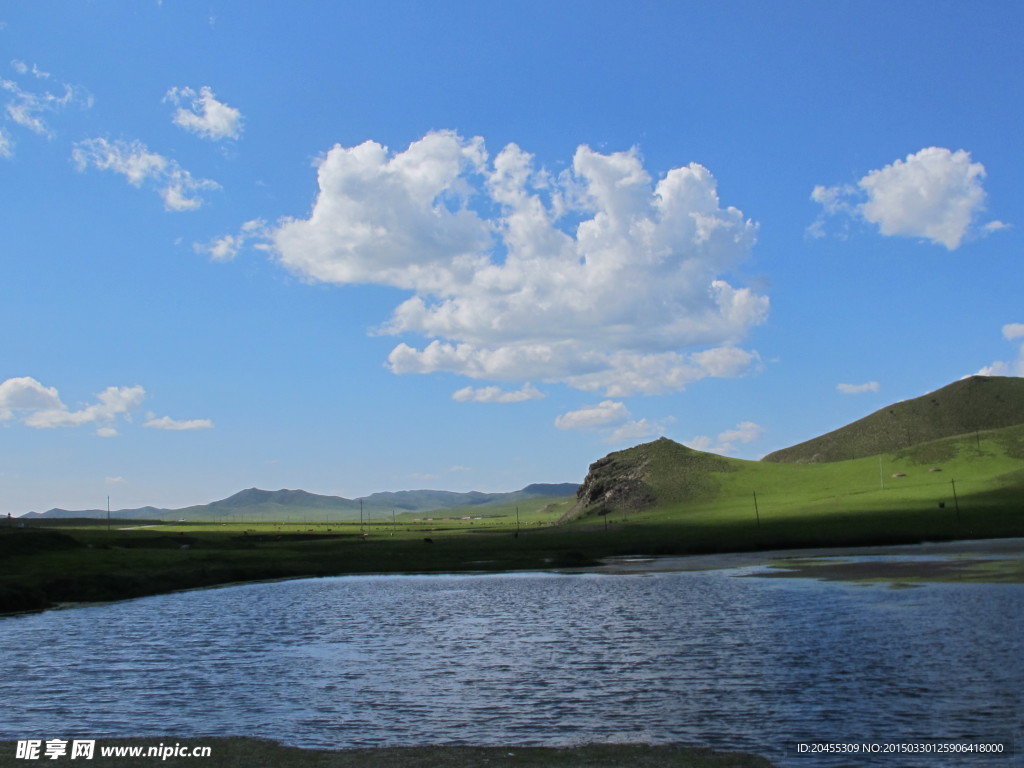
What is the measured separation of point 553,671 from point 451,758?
13264mm

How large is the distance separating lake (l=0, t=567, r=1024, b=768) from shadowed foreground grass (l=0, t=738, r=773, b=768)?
1093 mm

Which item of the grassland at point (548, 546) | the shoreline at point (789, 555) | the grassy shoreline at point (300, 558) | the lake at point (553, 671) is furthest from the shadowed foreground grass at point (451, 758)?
the shoreline at point (789, 555)

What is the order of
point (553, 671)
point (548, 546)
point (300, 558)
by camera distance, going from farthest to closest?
point (548, 546), point (300, 558), point (553, 671)

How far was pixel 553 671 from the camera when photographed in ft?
113

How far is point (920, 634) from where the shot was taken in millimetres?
38500

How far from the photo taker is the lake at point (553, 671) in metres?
24.9

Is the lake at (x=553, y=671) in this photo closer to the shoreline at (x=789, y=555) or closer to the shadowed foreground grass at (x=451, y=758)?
the shadowed foreground grass at (x=451, y=758)

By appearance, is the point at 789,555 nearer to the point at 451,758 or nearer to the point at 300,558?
the point at 300,558

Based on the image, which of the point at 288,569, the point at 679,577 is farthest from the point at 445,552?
the point at 679,577

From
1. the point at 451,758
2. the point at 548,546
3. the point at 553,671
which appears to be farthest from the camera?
the point at 548,546

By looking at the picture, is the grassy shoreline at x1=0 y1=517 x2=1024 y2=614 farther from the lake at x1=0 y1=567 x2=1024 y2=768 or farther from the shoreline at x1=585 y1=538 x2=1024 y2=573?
the lake at x1=0 y1=567 x2=1024 y2=768

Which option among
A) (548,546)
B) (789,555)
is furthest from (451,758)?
(548,546)

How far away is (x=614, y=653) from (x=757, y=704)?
11.3 metres

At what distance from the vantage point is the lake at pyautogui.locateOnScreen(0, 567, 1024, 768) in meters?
24.9
